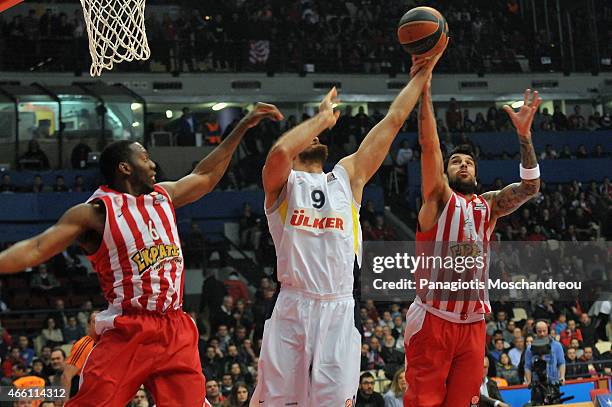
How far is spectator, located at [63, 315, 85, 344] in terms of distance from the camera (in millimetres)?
15023

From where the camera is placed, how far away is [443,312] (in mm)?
6453

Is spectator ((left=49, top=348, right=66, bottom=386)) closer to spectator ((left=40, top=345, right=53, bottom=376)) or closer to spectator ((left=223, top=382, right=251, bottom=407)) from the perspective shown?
spectator ((left=40, top=345, right=53, bottom=376))

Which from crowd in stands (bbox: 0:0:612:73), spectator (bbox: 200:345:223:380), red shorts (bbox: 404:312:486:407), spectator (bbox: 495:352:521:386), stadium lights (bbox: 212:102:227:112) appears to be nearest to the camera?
red shorts (bbox: 404:312:486:407)

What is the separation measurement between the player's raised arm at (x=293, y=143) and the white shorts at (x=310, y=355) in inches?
30.1

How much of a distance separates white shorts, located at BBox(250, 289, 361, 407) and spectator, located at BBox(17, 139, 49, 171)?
16463 millimetres

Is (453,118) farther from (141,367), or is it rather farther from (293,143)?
(141,367)

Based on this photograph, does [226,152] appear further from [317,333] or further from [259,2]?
[259,2]

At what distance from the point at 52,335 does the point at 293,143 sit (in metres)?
10.5

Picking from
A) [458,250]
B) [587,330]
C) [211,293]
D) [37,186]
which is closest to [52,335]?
[211,293]

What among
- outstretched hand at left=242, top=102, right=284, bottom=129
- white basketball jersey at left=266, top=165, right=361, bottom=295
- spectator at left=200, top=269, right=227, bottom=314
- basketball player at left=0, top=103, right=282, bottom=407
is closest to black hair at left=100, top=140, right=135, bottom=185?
basketball player at left=0, top=103, right=282, bottom=407

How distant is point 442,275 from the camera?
662cm

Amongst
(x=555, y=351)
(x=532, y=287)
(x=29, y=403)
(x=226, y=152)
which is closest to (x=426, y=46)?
(x=226, y=152)

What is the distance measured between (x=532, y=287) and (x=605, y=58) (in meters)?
13.0

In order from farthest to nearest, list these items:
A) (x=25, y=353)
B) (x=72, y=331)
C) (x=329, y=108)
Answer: (x=72, y=331) → (x=25, y=353) → (x=329, y=108)
